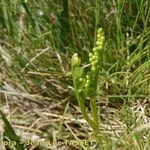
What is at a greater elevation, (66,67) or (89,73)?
(66,67)

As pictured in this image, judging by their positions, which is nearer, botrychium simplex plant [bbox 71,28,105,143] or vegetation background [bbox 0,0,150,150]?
botrychium simplex plant [bbox 71,28,105,143]

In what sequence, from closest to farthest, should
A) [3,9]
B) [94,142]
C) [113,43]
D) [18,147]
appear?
[18,147]
[94,142]
[113,43]
[3,9]

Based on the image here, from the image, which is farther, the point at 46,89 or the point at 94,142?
the point at 46,89

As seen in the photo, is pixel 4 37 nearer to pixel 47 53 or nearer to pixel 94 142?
pixel 47 53

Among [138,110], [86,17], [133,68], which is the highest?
[86,17]

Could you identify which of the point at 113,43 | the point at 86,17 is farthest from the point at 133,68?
the point at 86,17

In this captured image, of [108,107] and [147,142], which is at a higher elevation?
[108,107]

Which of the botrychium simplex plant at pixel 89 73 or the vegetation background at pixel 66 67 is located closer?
the botrychium simplex plant at pixel 89 73

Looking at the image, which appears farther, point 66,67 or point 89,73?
point 66,67
